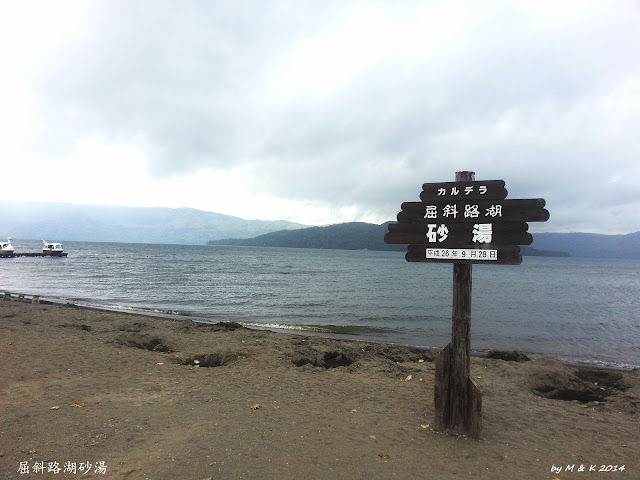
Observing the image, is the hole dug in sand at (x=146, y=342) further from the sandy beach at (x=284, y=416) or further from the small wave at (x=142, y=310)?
the small wave at (x=142, y=310)

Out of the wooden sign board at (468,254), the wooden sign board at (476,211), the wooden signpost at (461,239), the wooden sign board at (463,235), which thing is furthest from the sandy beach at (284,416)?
the wooden sign board at (476,211)

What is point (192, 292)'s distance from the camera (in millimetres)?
33500

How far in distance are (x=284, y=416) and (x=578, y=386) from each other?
740 cm

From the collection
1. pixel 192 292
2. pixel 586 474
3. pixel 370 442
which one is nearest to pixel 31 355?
pixel 370 442

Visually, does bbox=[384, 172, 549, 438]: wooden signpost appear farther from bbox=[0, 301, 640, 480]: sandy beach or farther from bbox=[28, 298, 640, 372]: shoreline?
bbox=[28, 298, 640, 372]: shoreline

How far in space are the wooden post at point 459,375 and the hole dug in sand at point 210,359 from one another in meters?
6.35

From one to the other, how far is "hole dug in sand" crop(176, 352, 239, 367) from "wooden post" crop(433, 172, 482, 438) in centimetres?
635

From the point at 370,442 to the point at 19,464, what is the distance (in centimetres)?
471

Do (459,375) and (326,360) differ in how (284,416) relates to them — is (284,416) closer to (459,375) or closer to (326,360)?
(459,375)

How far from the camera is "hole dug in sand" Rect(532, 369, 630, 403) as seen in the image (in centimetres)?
879

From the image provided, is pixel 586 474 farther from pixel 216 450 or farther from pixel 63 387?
pixel 63 387

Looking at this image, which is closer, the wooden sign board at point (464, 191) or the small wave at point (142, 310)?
the wooden sign board at point (464, 191)

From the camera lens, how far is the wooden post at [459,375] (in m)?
5.92

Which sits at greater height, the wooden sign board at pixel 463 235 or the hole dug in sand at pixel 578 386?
the wooden sign board at pixel 463 235
